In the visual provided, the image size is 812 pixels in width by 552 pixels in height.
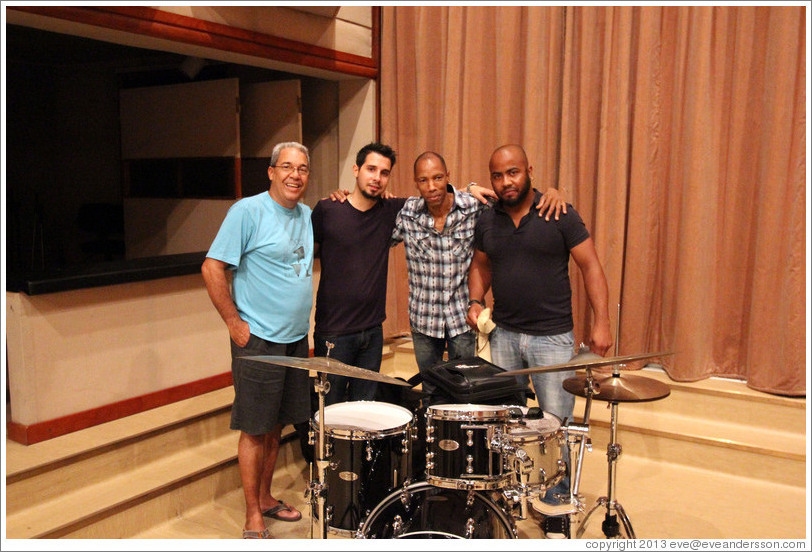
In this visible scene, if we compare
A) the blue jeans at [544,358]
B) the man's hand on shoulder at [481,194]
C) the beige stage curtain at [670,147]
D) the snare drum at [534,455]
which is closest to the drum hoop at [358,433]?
the snare drum at [534,455]

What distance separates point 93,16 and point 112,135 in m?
3.09

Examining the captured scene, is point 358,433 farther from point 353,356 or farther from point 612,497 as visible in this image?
point 612,497

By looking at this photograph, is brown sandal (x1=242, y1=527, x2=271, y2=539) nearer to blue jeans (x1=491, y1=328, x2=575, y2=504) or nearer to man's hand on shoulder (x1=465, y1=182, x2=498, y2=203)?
blue jeans (x1=491, y1=328, x2=575, y2=504)

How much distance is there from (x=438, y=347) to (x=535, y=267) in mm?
603

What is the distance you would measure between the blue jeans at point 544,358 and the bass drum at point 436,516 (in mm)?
586

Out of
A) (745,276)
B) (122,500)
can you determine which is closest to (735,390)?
(745,276)

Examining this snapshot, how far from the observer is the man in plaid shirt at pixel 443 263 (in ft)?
9.82

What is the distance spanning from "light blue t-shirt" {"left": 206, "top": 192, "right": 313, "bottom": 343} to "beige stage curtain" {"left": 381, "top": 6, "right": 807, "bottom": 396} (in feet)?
5.99

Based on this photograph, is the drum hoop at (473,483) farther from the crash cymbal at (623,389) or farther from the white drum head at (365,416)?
the crash cymbal at (623,389)

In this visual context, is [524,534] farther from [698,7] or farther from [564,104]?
[698,7]

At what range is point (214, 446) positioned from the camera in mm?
3406

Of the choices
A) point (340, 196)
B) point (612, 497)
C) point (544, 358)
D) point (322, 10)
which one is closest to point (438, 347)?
point (544, 358)

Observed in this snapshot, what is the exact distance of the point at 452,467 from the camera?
235 centimetres

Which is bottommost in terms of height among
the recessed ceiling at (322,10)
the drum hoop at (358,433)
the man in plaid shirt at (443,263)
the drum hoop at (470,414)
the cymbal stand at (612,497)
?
the cymbal stand at (612,497)
